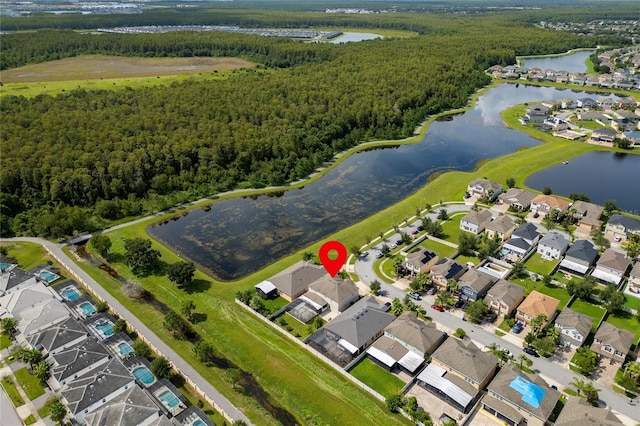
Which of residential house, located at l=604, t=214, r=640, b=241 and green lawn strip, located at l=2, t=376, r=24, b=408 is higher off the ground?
residential house, located at l=604, t=214, r=640, b=241

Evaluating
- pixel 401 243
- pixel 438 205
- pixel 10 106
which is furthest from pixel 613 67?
pixel 10 106

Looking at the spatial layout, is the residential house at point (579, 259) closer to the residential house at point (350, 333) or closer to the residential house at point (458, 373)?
the residential house at point (458, 373)

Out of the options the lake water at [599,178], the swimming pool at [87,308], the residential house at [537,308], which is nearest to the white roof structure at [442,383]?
the residential house at [537,308]

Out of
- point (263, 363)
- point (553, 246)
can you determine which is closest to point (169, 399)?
point (263, 363)

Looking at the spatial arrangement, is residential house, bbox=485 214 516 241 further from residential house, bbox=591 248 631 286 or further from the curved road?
the curved road

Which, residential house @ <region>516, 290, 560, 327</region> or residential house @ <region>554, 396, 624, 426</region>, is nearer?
residential house @ <region>554, 396, 624, 426</region>

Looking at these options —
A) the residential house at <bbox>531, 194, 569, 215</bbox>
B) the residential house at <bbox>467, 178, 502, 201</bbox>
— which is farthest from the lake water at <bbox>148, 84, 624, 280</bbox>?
the residential house at <bbox>531, 194, 569, 215</bbox>
